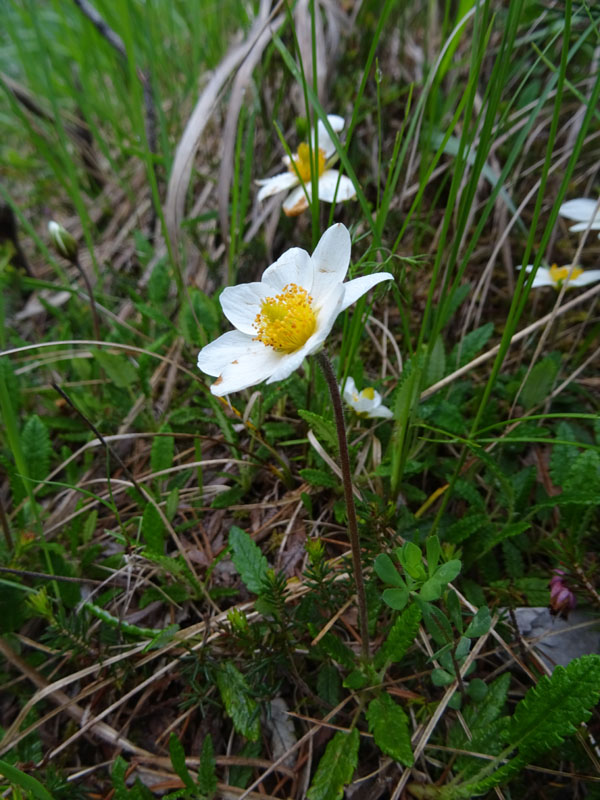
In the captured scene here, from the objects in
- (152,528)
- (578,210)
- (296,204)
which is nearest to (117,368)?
(152,528)

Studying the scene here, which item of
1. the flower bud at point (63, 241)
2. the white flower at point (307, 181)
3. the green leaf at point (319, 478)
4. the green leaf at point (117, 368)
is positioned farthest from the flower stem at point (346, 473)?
the flower bud at point (63, 241)

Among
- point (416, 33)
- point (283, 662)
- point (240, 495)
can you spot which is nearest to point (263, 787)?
point (283, 662)

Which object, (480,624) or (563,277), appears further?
(563,277)

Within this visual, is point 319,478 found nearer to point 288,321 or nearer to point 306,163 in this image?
point 288,321

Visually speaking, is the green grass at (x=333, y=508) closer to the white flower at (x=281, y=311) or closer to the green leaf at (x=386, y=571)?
the green leaf at (x=386, y=571)

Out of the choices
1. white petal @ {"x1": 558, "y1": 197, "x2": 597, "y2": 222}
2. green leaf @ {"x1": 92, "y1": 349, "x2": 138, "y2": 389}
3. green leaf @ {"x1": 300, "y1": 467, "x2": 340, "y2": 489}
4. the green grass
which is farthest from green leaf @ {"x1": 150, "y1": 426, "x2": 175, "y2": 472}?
white petal @ {"x1": 558, "y1": 197, "x2": 597, "y2": 222}

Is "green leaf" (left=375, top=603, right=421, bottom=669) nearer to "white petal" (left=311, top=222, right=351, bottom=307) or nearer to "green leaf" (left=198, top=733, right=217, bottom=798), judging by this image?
"green leaf" (left=198, top=733, right=217, bottom=798)
